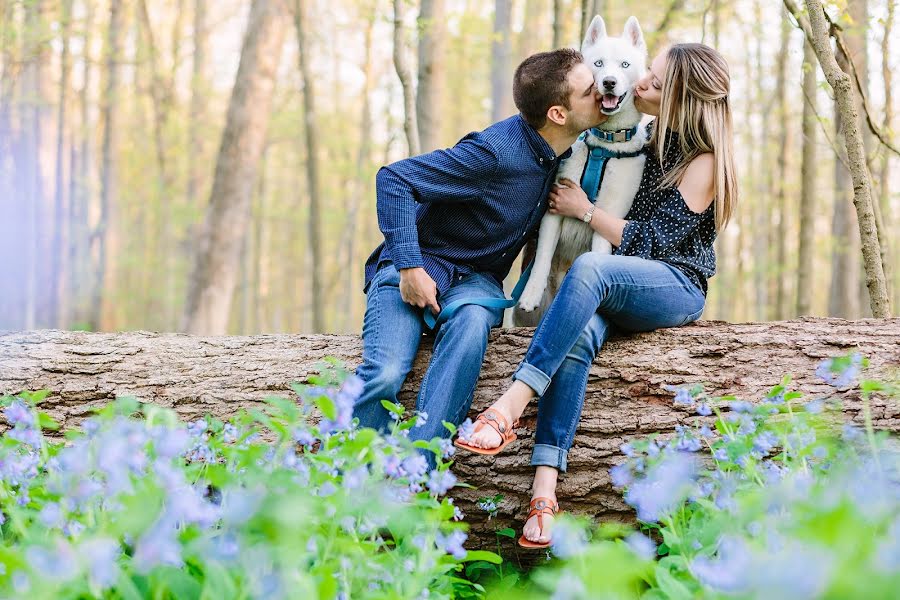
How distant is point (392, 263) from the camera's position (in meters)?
3.40

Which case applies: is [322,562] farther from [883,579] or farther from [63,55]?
[63,55]

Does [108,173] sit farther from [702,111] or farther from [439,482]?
[439,482]

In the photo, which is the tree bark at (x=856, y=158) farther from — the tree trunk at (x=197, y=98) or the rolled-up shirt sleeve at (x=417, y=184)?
the tree trunk at (x=197, y=98)

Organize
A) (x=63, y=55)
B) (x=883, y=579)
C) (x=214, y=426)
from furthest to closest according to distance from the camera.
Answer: (x=63, y=55) → (x=214, y=426) → (x=883, y=579)

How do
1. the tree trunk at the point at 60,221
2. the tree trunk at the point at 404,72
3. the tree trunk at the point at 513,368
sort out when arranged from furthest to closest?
the tree trunk at the point at 60,221, the tree trunk at the point at 404,72, the tree trunk at the point at 513,368

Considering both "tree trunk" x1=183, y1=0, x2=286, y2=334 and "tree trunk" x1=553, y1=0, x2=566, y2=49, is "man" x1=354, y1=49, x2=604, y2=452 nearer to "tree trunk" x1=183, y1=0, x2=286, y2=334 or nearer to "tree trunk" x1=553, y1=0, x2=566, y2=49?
"tree trunk" x1=553, y1=0, x2=566, y2=49

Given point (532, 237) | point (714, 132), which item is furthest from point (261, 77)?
point (714, 132)

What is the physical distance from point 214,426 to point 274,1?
6888mm

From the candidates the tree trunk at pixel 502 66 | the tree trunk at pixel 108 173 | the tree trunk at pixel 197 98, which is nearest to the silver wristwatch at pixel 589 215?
the tree trunk at pixel 502 66

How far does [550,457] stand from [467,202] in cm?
112

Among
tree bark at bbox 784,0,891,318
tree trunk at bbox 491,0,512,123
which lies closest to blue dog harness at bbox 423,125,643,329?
tree bark at bbox 784,0,891,318

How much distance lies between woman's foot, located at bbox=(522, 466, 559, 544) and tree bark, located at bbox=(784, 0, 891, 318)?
2119 mm

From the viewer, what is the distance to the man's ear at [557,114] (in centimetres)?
329

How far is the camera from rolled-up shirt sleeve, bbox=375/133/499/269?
10.3 feet
